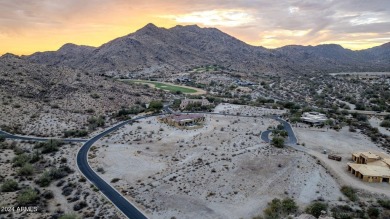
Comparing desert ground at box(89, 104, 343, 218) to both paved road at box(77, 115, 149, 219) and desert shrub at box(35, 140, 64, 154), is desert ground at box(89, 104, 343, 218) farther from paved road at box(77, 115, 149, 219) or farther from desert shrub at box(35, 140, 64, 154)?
desert shrub at box(35, 140, 64, 154)

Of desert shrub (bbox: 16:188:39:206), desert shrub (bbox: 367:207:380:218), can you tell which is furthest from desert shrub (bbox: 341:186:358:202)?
desert shrub (bbox: 16:188:39:206)

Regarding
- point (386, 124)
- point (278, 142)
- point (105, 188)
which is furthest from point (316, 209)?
point (386, 124)

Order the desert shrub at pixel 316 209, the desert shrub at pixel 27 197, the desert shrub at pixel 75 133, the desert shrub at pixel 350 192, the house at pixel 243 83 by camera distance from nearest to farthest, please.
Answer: the desert shrub at pixel 316 209 → the desert shrub at pixel 27 197 → the desert shrub at pixel 350 192 → the desert shrub at pixel 75 133 → the house at pixel 243 83

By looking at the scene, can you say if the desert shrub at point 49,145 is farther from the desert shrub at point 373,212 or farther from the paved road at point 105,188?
the desert shrub at point 373,212

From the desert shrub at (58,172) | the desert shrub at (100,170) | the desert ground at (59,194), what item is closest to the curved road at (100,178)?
the desert shrub at (100,170)

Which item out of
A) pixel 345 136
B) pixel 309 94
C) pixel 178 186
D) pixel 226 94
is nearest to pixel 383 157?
pixel 345 136

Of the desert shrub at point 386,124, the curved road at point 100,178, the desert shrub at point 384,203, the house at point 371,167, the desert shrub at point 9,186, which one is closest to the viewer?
the curved road at point 100,178

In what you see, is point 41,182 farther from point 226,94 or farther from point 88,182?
point 226,94
